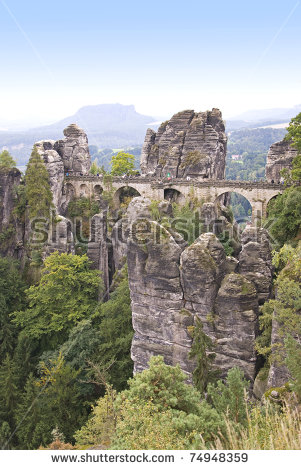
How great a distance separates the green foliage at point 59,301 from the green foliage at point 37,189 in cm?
847

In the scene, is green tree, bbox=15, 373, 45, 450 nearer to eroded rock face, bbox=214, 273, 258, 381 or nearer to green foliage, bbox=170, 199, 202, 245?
eroded rock face, bbox=214, 273, 258, 381

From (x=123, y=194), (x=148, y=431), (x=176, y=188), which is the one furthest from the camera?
(x=123, y=194)

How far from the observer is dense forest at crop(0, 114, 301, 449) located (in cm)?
1002

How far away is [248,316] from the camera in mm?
16625

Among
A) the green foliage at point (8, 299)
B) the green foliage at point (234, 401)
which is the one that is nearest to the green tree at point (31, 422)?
the green foliage at point (8, 299)

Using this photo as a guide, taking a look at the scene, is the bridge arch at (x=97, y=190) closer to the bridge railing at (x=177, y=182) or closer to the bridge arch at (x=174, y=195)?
the bridge railing at (x=177, y=182)

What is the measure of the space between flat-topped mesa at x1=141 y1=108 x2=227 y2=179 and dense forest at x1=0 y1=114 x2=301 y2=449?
12719mm

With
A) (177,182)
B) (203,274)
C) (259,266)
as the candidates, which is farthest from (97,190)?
(259,266)

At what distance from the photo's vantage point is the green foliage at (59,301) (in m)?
28.1

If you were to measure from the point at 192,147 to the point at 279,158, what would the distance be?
10.4 m

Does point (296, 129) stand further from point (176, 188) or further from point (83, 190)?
point (83, 190)

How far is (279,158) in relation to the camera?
1518 inches

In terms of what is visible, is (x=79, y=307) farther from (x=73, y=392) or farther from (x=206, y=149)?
(x=206, y=149)

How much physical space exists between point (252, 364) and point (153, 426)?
811 centimetres
